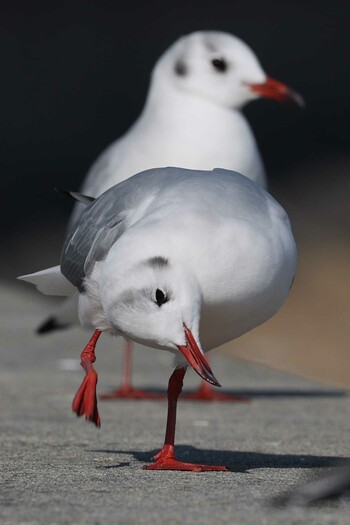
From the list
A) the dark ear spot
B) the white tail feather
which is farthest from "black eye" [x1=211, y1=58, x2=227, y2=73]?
the white tail feather

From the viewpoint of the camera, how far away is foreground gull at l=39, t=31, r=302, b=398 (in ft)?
22.4

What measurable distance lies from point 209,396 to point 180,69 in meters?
1.81

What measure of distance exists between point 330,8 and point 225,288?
14.7 m

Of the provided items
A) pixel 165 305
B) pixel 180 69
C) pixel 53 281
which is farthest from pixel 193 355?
pixel 180 69

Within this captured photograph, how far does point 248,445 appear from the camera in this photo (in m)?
4.88

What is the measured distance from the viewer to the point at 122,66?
17.7 m

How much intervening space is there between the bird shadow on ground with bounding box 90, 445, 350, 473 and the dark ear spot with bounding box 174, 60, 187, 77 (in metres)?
3.16

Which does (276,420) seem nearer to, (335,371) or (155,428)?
(155,428)

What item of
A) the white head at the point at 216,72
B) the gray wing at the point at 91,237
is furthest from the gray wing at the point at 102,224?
the white head at the point at 216,72

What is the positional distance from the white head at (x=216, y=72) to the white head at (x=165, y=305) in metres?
3.77

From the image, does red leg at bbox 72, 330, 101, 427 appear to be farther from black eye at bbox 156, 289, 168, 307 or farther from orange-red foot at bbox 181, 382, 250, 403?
orange-red foot at bbox 181, 382, 250, 403

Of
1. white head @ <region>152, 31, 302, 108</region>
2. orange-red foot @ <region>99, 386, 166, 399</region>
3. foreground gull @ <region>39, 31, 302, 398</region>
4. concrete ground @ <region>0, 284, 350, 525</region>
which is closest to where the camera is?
concrete ground @ <region>0, 284, 350, 525</region>

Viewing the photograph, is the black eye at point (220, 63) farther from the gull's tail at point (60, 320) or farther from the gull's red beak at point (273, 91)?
the gull's tail at point (60, 320)

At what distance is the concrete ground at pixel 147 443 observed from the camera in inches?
128
